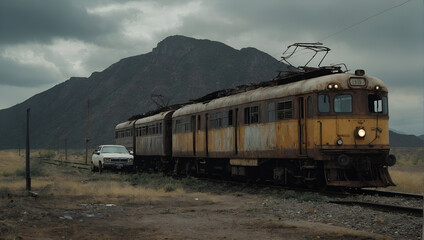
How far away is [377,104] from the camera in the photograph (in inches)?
581

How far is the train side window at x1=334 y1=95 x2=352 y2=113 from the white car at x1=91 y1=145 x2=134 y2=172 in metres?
16.0

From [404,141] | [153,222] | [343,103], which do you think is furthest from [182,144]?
[404,141]

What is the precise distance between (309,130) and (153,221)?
234 inches

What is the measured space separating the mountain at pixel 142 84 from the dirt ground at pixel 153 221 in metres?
106

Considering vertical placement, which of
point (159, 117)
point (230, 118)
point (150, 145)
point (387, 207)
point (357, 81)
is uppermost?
point (357, 81)

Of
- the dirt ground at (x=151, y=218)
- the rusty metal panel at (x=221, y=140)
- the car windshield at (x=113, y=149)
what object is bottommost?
the dirt ground at (x=151, y=218)

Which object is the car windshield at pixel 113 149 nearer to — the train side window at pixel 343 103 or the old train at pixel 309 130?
the old train at pixel 309 130

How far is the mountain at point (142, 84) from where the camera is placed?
128 metres

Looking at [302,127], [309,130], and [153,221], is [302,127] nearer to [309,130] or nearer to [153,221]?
[309,130]

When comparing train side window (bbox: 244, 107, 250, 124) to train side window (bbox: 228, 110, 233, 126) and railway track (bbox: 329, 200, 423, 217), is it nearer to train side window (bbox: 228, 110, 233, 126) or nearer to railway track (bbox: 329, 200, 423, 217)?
train side window (bbox: 228, 110, 233, 126)

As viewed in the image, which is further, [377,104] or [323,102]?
[377,104]

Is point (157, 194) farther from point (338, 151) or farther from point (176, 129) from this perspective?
point (176, 129)

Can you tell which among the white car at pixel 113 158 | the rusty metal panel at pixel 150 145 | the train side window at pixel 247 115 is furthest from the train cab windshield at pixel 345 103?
the white car at pixel 113 158

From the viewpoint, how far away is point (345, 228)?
30.2 ft
